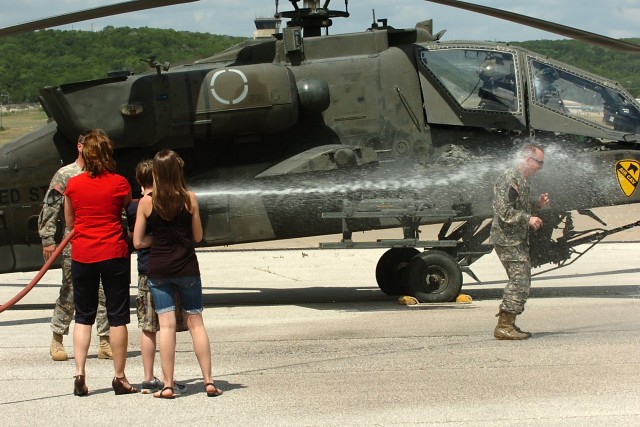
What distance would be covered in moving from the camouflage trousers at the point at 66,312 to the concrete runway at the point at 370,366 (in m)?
0.26

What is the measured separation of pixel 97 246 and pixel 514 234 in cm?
355

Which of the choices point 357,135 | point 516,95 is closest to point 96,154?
point 357,135

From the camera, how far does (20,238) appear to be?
38.2 ft

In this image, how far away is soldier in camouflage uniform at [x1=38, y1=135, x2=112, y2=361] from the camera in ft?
27.2

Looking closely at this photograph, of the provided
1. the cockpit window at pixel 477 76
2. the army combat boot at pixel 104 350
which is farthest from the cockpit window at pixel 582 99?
the army combat boot at pixel 104 350

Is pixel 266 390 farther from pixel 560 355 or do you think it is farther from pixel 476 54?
pixel 476 54

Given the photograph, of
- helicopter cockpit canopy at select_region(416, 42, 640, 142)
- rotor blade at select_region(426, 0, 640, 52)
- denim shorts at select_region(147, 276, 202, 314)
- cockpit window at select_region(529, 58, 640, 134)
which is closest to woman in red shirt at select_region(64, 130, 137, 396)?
denim shorts at select_region(147, 276, 202, 314)

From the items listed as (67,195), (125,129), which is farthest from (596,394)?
(125,129)

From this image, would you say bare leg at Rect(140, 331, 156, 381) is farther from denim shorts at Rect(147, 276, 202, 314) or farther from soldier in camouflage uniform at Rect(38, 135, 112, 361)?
soldier in camouflage uniform at Rect(38, 135, 112, 361)

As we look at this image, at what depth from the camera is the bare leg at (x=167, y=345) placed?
6691mm

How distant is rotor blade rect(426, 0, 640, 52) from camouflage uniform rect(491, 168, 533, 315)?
2581 mm

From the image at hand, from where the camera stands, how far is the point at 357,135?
1166 cm

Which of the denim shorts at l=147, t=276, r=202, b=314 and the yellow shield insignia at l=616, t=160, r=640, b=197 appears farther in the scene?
the yellow shield insignia at l=616, t=160, r=640, b=197

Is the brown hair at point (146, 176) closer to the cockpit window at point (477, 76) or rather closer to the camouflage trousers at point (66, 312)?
the camouflage trousers at point (66, 312)
